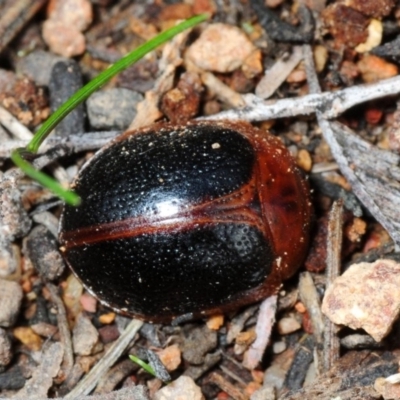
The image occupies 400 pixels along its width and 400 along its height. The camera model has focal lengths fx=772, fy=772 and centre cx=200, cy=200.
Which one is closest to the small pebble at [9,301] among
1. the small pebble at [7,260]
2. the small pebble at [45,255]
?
the small pebble at [7,260]

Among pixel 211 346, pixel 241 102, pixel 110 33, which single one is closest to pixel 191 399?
pixel 211 346

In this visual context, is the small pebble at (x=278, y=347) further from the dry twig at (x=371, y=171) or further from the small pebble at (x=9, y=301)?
the small pebble at (x=9, y=301)

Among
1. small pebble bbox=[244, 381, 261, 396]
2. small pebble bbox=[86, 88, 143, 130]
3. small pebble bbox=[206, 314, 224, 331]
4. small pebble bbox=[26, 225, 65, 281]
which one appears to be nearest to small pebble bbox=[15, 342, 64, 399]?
small pebble bbox=[26, 225, 65, 281]

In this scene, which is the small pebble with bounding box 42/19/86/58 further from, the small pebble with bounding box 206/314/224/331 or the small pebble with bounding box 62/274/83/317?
the small pebble with bounding box 206/314/224/331

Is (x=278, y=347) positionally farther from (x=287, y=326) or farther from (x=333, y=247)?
(x=333, y=247)

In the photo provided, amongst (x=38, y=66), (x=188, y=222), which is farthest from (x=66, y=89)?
(x=188, y=222)

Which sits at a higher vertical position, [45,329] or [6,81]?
[6,81]

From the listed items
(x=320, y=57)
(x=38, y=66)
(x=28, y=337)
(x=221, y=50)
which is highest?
(x=38, y=66)
